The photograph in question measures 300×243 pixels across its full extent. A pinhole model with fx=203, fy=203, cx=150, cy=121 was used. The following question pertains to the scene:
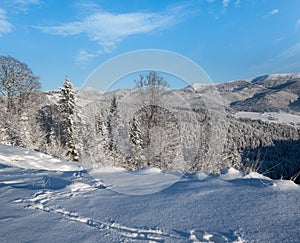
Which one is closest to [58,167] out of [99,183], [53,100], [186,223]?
[99,183]

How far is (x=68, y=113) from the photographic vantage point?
17906 millimetres

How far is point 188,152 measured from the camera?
16.9 feet

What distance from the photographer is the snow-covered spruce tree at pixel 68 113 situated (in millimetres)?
17516

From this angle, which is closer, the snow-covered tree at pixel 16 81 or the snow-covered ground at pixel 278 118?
the snow-covered tree at pixel 16 81

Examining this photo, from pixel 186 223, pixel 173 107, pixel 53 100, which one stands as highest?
pixel 53 100

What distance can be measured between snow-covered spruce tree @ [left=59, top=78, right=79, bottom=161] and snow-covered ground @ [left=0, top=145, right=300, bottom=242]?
48.7 ft

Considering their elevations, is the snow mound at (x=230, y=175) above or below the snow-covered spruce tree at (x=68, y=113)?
below

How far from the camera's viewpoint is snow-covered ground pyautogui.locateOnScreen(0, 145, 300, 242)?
177 cm

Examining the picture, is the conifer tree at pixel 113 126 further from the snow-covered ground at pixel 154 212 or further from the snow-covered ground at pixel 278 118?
the snow-covered ground at pixel 278 118

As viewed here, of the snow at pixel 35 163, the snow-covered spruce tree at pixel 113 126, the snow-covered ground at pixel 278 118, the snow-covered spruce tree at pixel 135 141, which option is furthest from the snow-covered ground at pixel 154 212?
the snow-covered ground at pixel 278 118

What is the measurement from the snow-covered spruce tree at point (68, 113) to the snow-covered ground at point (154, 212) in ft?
48.7

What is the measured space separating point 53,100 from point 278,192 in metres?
26.5

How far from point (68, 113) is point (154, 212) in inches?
683

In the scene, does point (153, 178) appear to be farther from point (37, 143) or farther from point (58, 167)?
point (37, 143)
